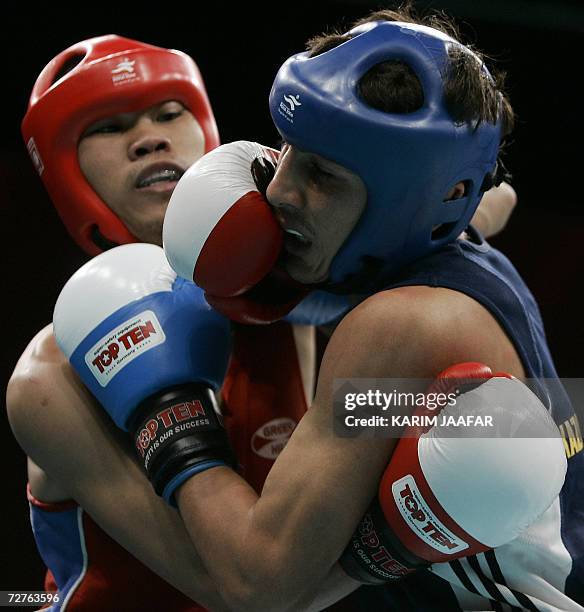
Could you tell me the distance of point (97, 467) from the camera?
1.57 metres

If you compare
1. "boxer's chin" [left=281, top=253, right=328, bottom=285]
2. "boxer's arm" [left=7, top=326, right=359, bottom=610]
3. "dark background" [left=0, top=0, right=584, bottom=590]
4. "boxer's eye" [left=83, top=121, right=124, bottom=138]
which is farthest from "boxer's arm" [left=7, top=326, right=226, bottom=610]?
"dark background" [left=0, top=0, right=584, bottom=590]

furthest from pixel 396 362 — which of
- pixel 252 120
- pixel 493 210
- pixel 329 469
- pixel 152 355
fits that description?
pixel 252 120

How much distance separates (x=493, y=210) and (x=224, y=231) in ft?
3.57

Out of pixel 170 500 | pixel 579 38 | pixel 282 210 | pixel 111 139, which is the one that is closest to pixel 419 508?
pixel 170 500

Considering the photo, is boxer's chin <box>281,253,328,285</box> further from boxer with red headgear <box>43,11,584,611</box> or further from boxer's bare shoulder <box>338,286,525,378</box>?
boxer's bare shoulder <box>338,286,525,378</box>

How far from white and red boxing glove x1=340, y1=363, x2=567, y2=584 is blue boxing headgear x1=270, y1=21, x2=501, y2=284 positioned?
0.27 metres

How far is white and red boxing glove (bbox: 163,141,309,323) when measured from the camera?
1432mm

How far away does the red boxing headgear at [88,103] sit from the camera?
6.23 feet

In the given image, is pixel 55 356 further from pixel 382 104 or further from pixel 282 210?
pixel 382 104

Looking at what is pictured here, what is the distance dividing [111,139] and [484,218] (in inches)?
37.2

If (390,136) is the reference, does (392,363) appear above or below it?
below

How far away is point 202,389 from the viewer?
1.49m

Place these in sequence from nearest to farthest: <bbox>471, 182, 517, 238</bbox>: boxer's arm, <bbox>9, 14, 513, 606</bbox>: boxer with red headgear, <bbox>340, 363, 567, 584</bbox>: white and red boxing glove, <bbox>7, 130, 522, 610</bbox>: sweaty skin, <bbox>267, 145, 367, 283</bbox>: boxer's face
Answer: <bbox>340, 363, 567, 584</bbox>: white and red boxing glove < <bbox>7, 130, 522, 610</bbox>: sweaty skin < <bbox>267, 145, 367, 283</bbox>: boxer's face < <bbox>9, 14, 513, 606</bbox>: boxer with red headgear < <bbox>471, 182, 517, 238</bbox>: boxer's arm

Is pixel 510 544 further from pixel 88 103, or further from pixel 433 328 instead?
pixel 88 103
